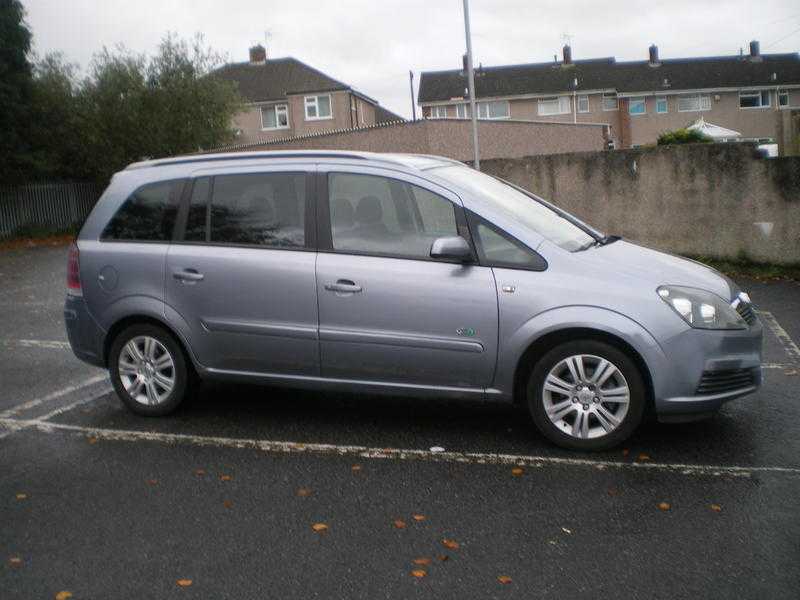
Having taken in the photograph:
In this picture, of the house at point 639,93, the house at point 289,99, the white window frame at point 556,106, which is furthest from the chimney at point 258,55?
the white window frame at point 556,106

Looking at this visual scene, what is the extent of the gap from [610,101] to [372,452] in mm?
65030

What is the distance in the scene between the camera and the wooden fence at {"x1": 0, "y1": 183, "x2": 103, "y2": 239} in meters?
31.0

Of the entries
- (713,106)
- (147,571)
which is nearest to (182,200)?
(147,571)

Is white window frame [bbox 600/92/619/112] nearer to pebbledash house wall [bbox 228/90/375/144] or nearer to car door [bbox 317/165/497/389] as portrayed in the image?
pebbledash house wall [bbox 228/90/375/144]

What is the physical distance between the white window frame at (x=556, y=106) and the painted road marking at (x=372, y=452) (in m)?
64.1

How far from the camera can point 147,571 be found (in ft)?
13.5

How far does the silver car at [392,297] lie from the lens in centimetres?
546

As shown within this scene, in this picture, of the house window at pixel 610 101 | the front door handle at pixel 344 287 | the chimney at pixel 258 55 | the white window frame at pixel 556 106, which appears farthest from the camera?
the white window frame at pixel 556 106

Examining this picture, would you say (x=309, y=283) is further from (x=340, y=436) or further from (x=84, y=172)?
(x=84, y=172)

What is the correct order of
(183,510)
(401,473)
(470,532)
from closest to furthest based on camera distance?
(470,532) → (183,510) → (401,473)

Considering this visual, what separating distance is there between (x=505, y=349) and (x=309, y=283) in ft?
4.54

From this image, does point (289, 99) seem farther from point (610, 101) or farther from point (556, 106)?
point (610, 101)

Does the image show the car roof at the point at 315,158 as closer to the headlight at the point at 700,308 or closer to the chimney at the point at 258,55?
the headlight at the point at 700,308

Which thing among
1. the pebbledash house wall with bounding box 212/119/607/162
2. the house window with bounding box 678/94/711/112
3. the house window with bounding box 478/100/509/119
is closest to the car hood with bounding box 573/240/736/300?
the pebbledash house wall with bounding box 212/119/607/162
